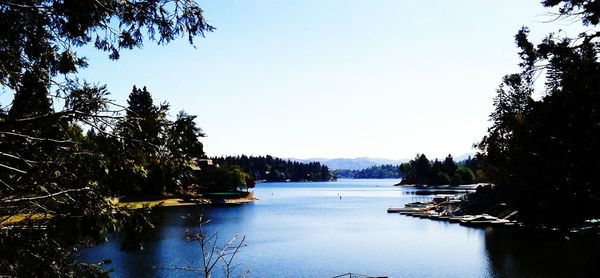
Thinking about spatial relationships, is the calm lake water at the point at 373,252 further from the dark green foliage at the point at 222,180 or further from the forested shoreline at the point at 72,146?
the dark green foliage at the point at 222,180

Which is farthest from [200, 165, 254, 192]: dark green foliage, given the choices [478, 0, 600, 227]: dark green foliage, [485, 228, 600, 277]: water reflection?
[478, 0, 600, 227]: dark green foliage

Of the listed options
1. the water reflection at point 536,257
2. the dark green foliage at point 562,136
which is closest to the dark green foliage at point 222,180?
the water reflection at point 536,257

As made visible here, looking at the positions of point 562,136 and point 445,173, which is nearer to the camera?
point 562,136

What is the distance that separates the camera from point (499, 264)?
113 feet

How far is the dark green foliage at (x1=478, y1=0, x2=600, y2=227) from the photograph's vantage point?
528 inches

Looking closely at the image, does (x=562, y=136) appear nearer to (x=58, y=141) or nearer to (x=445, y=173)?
(x=58, y=141)

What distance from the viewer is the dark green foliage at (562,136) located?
528 inches

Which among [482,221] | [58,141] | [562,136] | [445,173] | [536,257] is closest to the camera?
[58,141]

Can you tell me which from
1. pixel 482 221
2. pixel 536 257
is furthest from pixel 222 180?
pixel 536 257

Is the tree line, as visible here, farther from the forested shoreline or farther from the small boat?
the forested shoreline

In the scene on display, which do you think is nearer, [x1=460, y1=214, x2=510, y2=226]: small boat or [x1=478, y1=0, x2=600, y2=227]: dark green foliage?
[x1=478, y1=0, x2=600, y2=227]: dark green foliage

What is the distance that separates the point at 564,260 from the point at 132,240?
3499cm

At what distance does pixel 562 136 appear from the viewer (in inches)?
551

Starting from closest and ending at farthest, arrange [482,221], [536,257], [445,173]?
[536,257] < [482,221] < [445,173]
